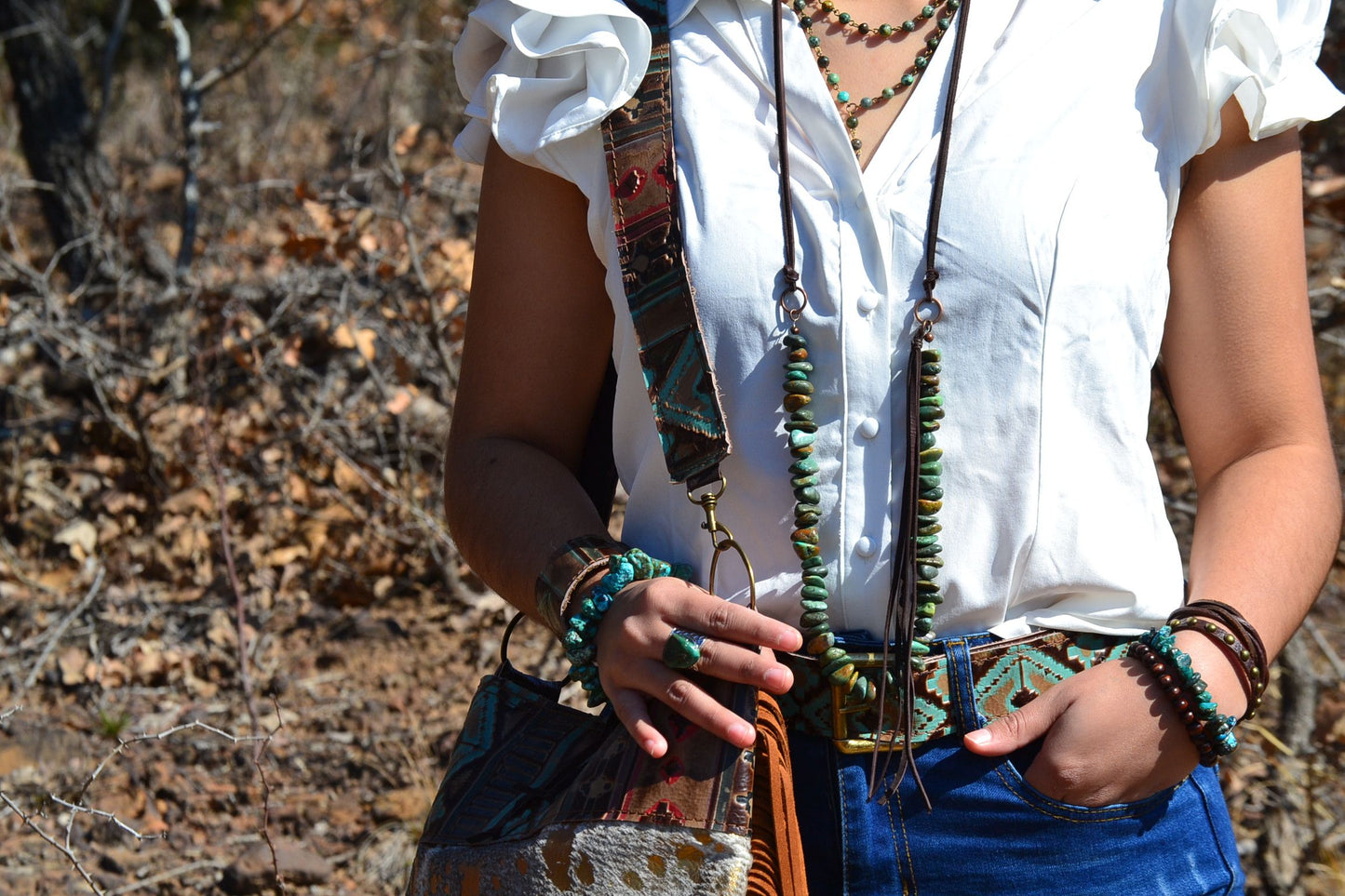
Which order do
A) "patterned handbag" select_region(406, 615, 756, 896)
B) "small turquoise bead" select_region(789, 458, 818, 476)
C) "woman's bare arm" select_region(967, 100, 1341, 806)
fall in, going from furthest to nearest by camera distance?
"woman's bare arm" select_region(967, 100, 1341, 806), "small turquoise bead" select_region(789, 458, 818, 476), "patterned handbag" select_region(406, 615, 756, 896)

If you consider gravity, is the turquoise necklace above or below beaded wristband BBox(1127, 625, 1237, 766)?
above

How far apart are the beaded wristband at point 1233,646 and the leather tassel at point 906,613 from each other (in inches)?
11.6

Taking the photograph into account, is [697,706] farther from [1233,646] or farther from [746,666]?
[1233,646]

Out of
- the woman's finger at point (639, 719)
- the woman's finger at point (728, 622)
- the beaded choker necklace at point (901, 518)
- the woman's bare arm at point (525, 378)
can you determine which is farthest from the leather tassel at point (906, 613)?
the woman's bare arm at point (525, 378)

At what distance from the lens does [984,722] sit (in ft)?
4.14

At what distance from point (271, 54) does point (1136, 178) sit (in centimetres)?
744

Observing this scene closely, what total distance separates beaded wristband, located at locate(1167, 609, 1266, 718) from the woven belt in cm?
12

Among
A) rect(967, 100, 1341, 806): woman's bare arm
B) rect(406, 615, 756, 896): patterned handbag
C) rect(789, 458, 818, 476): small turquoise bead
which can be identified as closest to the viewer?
rect(406, 615, 756, 896): patterned handbag

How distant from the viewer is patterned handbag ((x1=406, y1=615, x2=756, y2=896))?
1.16 m

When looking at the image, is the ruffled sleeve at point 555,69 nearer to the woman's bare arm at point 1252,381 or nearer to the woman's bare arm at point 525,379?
the woman's bare arm at point 525,379

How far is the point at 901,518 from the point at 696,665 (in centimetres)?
26

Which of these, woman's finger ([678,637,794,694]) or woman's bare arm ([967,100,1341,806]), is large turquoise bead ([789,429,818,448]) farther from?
woman's bare arm ([967,100,1341,806])

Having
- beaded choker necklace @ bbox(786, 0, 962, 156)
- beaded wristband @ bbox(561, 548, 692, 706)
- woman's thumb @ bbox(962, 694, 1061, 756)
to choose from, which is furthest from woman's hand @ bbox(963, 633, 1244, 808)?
beaded choker necklace @ bbox(786, 0, 962, 156)

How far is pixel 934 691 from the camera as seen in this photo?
126 centimetres
